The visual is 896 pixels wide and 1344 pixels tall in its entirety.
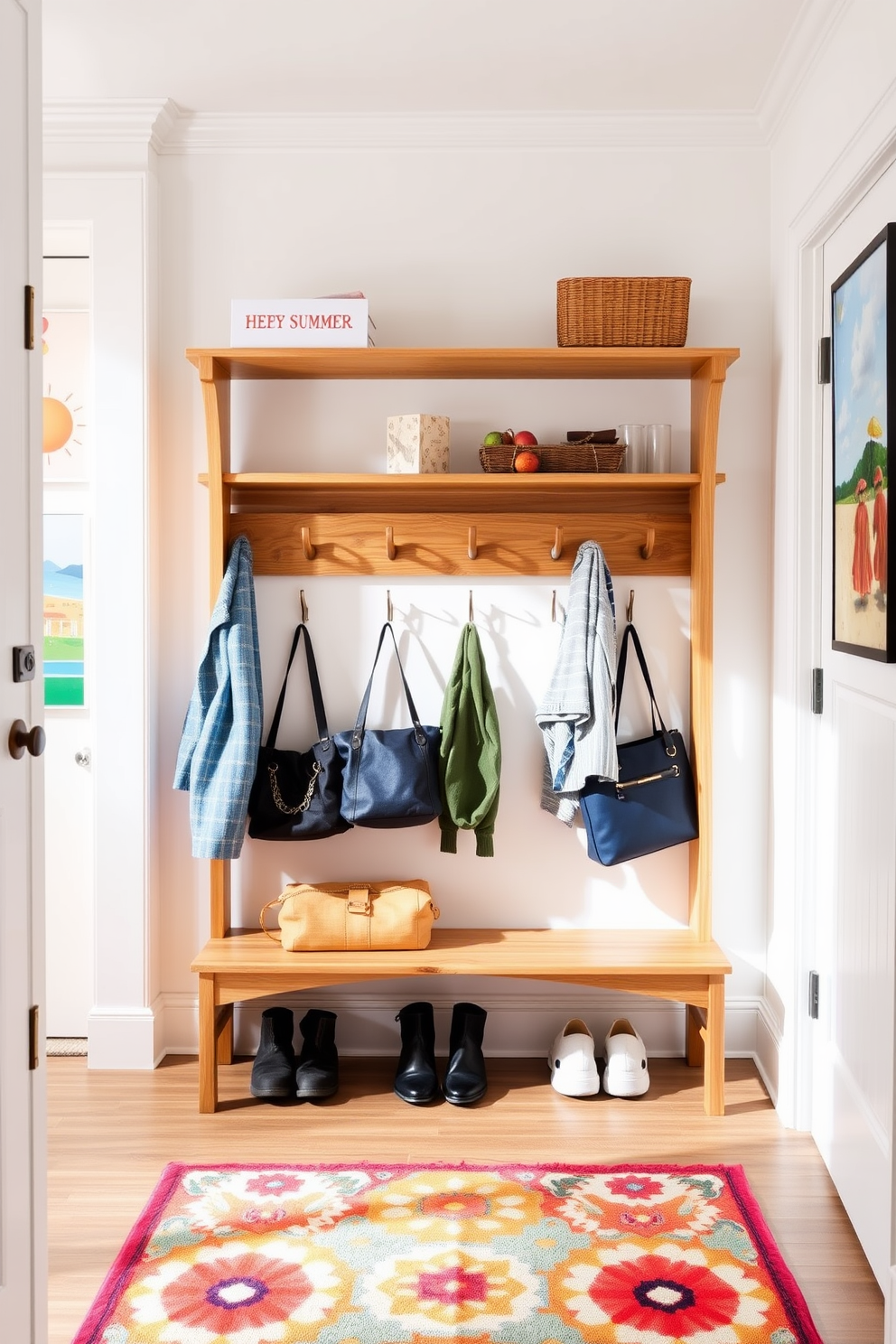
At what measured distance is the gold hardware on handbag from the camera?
2744mm

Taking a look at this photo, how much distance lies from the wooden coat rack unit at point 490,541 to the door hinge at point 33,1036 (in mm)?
992

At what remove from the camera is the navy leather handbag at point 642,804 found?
2.79 metres

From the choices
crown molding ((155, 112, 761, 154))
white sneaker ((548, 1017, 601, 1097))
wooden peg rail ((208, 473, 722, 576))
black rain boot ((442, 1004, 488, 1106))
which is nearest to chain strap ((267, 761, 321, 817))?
wooden peg rail ((208, 473, 722, 576))

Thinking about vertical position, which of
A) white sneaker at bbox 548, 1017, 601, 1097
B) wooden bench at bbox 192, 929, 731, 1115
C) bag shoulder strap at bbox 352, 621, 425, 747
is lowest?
white sneaker at bbox 548, 1017, 601, 1097

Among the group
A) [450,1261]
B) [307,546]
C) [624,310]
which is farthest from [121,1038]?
[624,310]

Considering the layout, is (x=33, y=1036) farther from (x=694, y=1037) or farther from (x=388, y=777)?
(x=694, y=1037)

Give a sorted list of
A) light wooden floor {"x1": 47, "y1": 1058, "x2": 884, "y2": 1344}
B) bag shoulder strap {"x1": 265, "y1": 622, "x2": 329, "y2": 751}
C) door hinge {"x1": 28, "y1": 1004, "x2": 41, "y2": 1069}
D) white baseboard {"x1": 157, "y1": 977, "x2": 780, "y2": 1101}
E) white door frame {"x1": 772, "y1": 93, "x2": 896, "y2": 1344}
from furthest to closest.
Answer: white baseboard {"x1": 157, "y1": 977, "x2": 780, "y2": 1101} < bag shoulder strap {"x1": 265, "y1": 622, "x2": 329, "y2": 751} < white door frame {"x1": 772, "y1": 93, "x2": 896, "y2": 1344} < light wooden floor {"x1": 47, "y1": 1058, "x2": 884, "y2": 1344} < door hinge {"x1": 28, "y1": 1004, "x2": 41, "y2": 1069}

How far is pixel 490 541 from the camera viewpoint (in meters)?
2.94

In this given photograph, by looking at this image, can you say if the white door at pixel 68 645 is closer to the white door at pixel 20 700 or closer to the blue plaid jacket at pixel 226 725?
the blue plaid jacket at pixel 226 725

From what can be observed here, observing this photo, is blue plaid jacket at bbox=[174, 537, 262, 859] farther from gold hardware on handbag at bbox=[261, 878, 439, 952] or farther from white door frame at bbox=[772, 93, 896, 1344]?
white door frame at bbox=[772, 93, 896, 1344]

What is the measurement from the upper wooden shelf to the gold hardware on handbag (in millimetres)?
1360

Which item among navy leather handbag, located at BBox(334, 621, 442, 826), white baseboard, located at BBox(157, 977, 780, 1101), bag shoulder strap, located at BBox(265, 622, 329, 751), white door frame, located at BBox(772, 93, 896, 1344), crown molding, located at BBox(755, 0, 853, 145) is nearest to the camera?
crown molding, located at BBox(755, 0, 853, 145)

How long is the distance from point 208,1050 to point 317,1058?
11.5 inches

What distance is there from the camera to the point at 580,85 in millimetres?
2734
